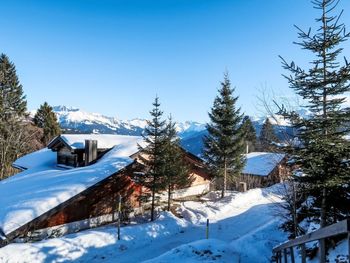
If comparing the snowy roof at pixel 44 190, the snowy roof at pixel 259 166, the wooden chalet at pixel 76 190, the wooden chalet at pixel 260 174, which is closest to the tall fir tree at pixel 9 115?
the wooden chalet at pixel 76 190

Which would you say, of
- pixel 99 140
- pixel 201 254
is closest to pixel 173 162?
pixel 99 140

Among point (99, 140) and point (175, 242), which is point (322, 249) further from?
point (99, 140)

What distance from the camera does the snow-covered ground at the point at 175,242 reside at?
12844mm

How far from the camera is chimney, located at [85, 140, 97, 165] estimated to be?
89.5 feet

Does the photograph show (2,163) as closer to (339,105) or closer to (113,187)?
(113,187)

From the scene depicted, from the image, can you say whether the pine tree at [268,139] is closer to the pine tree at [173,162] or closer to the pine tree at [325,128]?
the pine tree at [325,128]

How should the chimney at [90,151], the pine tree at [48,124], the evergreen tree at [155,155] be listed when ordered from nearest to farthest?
the evergreen tree at [155,155] → the chimney at [90,151] → the pine tree at [48,124]

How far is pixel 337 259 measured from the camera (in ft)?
30.8

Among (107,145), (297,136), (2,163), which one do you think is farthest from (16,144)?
(297,136)

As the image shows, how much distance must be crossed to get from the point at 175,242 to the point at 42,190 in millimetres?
9234

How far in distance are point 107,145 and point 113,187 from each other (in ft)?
26.5

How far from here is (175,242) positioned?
18.2 m

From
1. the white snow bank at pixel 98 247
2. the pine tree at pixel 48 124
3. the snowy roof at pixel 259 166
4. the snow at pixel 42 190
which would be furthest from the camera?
the pine tree at pixel 48 124

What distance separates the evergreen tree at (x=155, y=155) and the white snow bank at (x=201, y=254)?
889 centimetres
